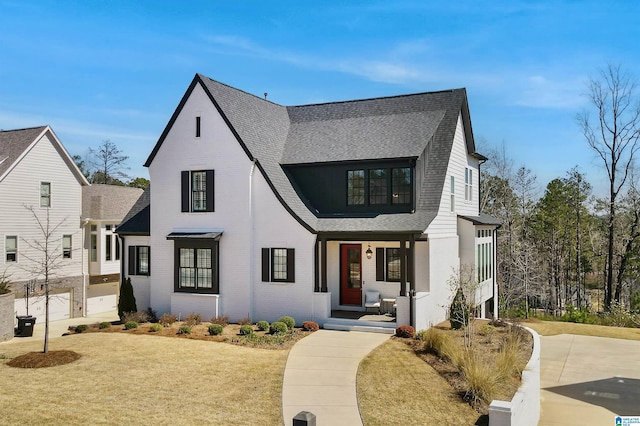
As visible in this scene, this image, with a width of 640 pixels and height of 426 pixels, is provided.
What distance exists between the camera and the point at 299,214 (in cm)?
2120

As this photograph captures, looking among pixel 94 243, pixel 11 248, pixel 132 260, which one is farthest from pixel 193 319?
pixel 94 243

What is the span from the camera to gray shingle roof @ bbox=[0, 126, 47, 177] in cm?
2852

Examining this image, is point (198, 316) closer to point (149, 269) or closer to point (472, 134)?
point (149, 269)

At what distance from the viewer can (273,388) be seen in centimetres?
1280

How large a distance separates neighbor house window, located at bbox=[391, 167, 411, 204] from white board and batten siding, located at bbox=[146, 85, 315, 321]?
4178mm

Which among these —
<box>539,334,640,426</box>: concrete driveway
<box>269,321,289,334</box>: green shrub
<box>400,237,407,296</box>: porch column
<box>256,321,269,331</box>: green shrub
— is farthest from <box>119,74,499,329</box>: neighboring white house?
<box>539,334,640,426</box>: concrete driveway

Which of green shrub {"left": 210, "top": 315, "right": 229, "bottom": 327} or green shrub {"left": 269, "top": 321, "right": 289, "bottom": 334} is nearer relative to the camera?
green shrub {"left": 269, "top": 321, "right": 289, "bottom": 334}

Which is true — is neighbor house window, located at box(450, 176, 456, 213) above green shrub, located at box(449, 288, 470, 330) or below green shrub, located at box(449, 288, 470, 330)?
above

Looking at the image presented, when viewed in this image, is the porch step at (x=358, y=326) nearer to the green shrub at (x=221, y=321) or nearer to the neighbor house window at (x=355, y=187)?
the green shrub at (x=221, y=321)

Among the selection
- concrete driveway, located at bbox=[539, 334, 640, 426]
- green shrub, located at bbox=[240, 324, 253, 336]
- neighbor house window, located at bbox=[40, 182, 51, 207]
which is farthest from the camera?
neighbor house window, located at bbox=[40, 182, 51, 207]

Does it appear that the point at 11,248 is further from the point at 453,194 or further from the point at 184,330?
the point at 453,194

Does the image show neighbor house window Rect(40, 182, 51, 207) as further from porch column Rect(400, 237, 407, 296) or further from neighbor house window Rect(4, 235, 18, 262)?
porch column Rect(400, 237, 407, 296)

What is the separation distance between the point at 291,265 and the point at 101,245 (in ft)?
60.2

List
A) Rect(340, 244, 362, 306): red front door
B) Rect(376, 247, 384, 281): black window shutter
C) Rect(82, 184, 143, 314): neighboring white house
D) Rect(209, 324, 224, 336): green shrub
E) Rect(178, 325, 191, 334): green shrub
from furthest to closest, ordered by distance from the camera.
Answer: Rect(82, 184, 143, 314): neighboring white house < Rect(340, 244, 362, 306): red front door < Rect(376, 247, 384, 281): black window shutter < Rect(178, 325, 191, 334): green shrub < Rect(209, 324, 224, 336): green shrub
